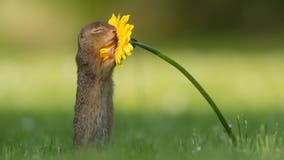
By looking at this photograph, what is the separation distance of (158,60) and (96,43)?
565 inches

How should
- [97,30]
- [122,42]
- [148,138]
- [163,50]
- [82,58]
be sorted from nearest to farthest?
[122,42] < [97,30] < [82,58] < [148,138] < [163,50]

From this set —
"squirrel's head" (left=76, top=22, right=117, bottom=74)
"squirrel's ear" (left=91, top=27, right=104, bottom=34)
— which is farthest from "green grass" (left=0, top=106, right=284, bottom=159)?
"squirrel's ear" (left=91, top=27, right=104, bottom=34)

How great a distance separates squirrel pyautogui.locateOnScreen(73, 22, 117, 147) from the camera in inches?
237

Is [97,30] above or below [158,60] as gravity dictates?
below

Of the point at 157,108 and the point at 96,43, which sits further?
the point at 157,108

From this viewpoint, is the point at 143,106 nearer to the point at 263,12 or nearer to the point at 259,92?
the point at 259,92

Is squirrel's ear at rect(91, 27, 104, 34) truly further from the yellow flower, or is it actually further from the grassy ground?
the grassy ground

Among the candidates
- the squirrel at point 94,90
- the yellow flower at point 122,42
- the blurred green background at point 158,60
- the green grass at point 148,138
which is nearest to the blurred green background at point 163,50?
the blurred green background at point 158,60

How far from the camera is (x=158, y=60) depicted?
A: 66.7 feet

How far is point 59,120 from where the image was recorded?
1061 centimetres

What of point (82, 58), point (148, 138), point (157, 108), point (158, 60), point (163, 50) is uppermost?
point (163, 50)

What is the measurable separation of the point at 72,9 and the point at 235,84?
13.2 m

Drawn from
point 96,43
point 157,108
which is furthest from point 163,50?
point 96,43

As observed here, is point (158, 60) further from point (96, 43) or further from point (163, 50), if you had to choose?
point (96, 43)
